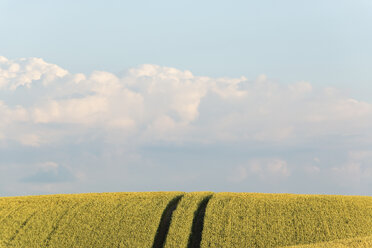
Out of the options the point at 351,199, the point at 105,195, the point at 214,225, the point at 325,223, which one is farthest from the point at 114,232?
the point at 351,199

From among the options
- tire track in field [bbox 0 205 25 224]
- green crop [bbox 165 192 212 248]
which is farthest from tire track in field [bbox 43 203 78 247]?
green crop [bbox 165 192 212 248]

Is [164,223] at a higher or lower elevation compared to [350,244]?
lower

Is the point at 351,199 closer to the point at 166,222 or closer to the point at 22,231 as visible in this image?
the point at 166,222

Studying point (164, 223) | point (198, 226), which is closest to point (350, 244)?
point (198, 226)

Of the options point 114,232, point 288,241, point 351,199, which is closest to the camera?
point 288,241

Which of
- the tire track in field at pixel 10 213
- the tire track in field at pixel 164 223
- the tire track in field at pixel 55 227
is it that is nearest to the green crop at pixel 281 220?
the tire track in field at pixel 164 223

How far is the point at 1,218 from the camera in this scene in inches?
511

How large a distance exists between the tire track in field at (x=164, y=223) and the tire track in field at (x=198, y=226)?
722 mm

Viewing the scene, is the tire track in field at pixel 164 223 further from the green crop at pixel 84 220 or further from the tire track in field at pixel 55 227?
the tire track in field at pixel 55 227

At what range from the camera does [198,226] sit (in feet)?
37.4

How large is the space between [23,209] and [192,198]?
543cm

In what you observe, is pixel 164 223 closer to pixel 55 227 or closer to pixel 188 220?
pixel 188 220

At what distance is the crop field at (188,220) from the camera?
11.0 m

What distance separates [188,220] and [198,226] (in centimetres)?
32
